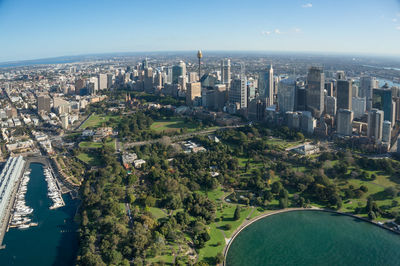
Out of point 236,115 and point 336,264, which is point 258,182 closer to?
point 336,264

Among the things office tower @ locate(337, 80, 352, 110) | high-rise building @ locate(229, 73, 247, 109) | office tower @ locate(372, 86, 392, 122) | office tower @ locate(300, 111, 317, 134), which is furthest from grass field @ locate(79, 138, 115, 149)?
office tower @ locate(372, 86, 392, 122)

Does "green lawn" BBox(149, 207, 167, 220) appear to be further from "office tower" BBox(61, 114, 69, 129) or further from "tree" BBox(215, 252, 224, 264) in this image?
"office tower" BBox(61, 114, 69, 129)

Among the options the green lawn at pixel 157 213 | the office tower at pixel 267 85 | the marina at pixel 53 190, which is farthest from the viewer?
the office tower at pixel 267 85

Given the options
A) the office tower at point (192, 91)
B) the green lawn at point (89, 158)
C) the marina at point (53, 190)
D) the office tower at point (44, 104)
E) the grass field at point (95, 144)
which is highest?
the office tower at point (192, 91)

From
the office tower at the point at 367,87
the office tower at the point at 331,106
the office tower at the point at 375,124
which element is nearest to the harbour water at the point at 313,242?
the office tower at the point at 375,124

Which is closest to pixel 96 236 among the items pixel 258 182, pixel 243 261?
pixel 243 261

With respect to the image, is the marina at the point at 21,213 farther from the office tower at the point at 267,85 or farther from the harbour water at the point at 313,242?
the office tower at the point at 267,85
